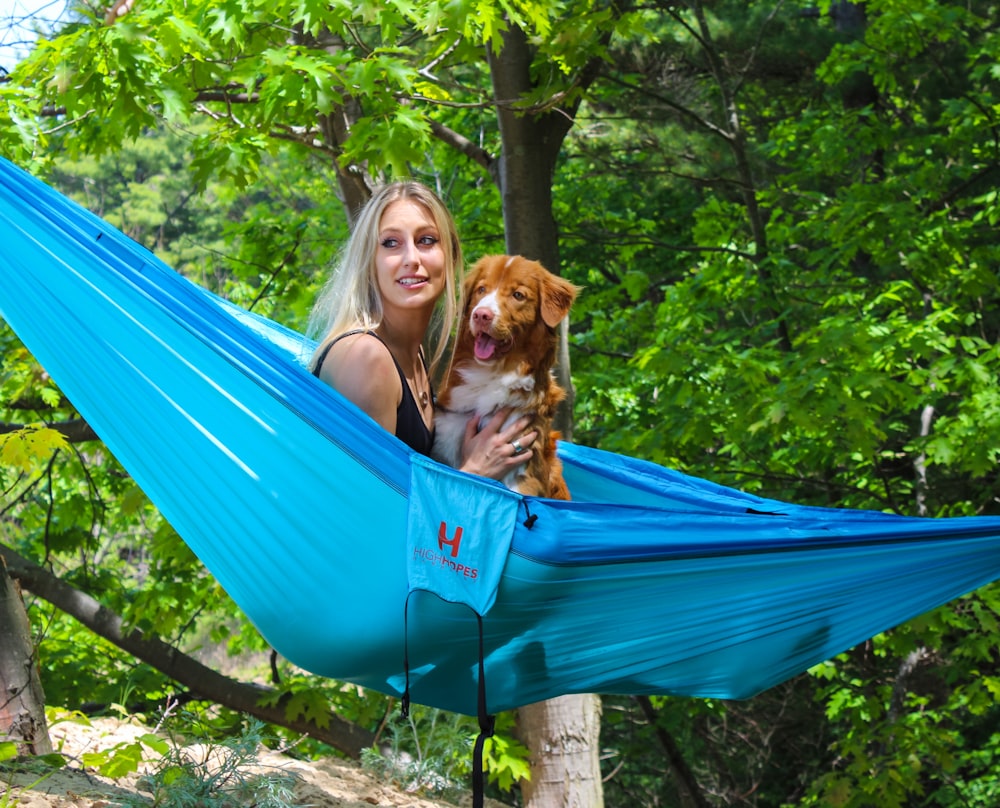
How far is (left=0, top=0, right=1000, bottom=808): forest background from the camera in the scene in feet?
9.73

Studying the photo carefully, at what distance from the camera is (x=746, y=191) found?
5.30 metres

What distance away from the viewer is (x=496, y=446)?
83.4 inches

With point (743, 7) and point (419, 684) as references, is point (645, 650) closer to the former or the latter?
point (419, 684)

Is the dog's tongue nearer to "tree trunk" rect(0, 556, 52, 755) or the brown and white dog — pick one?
the brown and white dog

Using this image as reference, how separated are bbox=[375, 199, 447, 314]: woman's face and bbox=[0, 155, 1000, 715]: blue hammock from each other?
295 mm

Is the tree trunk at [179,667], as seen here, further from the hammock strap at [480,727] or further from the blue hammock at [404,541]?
the hammock strap at [480,727]

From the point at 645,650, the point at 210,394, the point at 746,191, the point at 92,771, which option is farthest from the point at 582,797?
the point at 746,191

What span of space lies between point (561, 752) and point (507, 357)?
197 cm

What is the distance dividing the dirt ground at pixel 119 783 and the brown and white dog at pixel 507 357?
1095 mm

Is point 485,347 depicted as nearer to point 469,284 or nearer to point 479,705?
point 469,284

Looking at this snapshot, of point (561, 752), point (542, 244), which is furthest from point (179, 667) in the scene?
point (542, 244)

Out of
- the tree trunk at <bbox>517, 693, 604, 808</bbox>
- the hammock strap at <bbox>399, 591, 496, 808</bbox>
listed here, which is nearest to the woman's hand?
the hammock strap at <bbox>399, 591, 496, 808</bbox>

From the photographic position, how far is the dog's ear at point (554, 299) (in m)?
2.21

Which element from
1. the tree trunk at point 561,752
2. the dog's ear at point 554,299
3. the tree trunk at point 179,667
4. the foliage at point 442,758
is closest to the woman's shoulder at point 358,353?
the dog's ear at point 554,299
